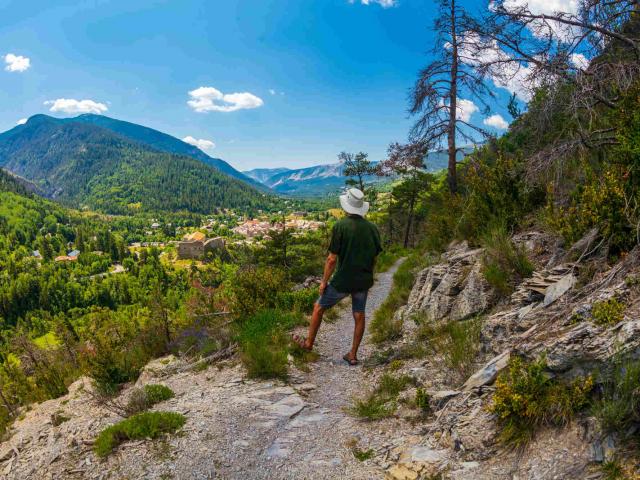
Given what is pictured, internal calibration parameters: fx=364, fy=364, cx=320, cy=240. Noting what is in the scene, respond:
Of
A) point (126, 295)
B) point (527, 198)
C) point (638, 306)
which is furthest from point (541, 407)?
point (126, 295)

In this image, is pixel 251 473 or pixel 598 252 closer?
pixel 251 473

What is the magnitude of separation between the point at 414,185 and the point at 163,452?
31820 millimetres

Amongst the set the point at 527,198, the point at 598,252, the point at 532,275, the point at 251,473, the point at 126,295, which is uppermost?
the point at 527,198

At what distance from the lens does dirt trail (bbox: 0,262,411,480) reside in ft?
12.1

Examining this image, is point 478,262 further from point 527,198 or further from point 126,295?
point 126,295

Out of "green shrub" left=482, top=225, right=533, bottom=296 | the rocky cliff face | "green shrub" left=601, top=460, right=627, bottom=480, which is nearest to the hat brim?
"green shrub" left=482, top=225, right=533, bottom=296

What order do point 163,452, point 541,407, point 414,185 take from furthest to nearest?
point 414,185 < point 163,452 < point 541,407

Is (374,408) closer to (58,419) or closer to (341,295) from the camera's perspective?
(341,295)

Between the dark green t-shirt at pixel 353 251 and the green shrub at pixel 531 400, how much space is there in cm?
296

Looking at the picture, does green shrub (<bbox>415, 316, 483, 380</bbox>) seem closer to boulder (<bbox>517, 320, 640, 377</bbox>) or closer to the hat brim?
boulder (<bbox>517, 320, 640, 377</bbox>)

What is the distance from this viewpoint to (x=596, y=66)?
222 inches

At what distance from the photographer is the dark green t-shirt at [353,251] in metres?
5.90

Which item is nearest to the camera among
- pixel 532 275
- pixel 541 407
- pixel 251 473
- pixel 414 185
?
pixel 541 407

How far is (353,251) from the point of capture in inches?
233
